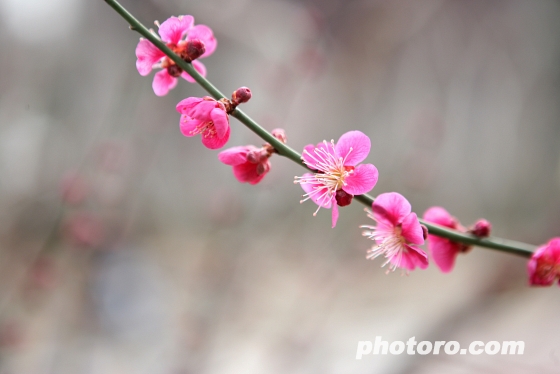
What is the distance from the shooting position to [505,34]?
230 cm

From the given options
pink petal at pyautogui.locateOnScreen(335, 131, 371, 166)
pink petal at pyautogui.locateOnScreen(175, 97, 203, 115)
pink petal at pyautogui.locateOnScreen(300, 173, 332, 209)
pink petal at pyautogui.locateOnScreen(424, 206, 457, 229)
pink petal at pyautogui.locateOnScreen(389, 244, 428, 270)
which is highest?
pink petal at pyautogui.locateOnScreen(424, 206, 457, 229)

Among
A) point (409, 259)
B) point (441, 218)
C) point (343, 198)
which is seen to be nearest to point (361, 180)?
point (343, 198)

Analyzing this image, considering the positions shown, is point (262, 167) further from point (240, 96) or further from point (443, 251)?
point (443, 251)

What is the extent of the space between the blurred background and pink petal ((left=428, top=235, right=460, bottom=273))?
49.2 inches

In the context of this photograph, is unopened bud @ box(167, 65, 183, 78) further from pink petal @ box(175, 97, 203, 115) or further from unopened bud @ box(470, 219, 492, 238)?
unopened bud @ box(470, 219, 492, 238)

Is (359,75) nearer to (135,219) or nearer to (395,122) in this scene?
(395,122)

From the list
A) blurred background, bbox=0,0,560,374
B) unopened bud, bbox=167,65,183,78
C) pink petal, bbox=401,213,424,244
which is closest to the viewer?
pink petal, bbox=401,213,424,244

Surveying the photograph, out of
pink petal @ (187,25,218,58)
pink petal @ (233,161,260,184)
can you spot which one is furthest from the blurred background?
pink petal @ (233,161,260,184)

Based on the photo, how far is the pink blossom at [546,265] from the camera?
0.53 metres

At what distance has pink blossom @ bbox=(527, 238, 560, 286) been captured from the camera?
529mm

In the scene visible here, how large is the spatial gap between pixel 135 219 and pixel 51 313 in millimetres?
680

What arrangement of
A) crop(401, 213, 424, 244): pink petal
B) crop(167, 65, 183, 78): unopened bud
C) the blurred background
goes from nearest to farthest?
crop(401, 213, 424, 244): pink petal, crop(167, 65, 183, 78): unopened bud, the blurred background

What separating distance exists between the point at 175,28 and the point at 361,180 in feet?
1.08

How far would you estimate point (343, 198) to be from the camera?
43 cm
